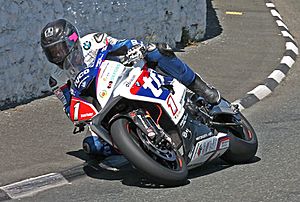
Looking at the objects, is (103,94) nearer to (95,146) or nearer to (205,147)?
(95,146)

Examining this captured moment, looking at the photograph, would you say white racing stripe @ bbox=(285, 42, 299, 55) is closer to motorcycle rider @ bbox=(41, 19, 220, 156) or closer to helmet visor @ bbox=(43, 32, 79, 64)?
motorcycle rider @ bbox=(41, 19, 220, 156)

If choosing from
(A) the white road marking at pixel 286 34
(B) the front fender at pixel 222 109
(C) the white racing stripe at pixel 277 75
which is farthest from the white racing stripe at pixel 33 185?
(A) the white road marking at pixel 286 34

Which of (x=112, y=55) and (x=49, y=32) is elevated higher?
(x=49, y=32)

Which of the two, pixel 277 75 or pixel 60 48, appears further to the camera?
pixel 277 75

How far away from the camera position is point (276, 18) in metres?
18.1

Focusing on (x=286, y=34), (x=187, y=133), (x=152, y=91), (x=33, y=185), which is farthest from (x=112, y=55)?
(x=286, y=34)

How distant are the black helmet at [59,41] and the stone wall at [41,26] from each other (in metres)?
2.71

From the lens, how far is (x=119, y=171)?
8195mm

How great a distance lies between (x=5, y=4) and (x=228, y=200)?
431 centimetres

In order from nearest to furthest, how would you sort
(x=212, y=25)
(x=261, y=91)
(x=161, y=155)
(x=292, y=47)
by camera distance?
(x=161, y=155), (x=261, y=91), (x=292, y=47), (x=212, y=25)

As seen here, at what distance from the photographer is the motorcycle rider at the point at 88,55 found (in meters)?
7.67

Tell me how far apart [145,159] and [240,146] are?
4.62 feet

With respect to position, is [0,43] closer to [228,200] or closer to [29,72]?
[29,72]

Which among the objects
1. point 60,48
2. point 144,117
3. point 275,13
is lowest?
point 275,13
